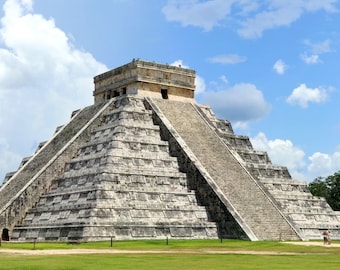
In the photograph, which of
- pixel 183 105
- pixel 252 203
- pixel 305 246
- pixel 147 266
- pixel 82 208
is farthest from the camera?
pixel 183 105

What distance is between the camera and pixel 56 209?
31.9m

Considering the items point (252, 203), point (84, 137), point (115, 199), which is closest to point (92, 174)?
point (115, 199)

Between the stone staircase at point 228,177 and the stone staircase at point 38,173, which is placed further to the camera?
the stone staircase at point 38,173

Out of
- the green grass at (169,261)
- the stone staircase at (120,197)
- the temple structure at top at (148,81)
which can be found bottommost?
the green grass at (169,261)

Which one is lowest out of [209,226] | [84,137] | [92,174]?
[209,226]

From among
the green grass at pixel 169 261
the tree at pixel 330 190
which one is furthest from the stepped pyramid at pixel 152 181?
the tree at pixel 330 190

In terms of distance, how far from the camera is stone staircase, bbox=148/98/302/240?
31562 millimetres

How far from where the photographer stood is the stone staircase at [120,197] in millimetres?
29672

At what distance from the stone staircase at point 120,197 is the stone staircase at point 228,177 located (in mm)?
1442

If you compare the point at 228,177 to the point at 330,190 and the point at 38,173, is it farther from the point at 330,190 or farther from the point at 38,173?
the point at 330,190

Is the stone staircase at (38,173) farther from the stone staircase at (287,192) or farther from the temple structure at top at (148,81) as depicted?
the stone staircase at (287,192)

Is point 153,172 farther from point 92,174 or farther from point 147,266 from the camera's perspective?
point 147,266

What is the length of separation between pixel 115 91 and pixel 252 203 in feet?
41.9

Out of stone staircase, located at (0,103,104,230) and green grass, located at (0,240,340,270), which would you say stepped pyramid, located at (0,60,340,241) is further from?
green grass, located at (0,240,340,270)
